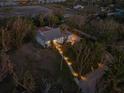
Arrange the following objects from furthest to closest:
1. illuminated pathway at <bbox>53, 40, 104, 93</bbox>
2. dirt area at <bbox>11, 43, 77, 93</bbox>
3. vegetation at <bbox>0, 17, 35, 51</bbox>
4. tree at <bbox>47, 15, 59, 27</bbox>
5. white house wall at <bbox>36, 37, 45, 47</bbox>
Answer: tree at <bbox>47, 15, 59, 27</bbox> < white house wall at <bbox>36, 37, 45, 47</bbox> < vegetation at <bbox>0, 17, 35, 51</bbox> < dirt area at <bbox>11, 43, 77, 93</bbox> < illuminated pathway at <bbox>53, 40, 104, 93</bbox>

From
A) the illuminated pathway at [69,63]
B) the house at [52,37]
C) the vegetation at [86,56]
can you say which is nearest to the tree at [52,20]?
the house at [52,37]

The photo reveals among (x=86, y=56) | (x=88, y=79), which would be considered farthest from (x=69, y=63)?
(x=88, y=79)

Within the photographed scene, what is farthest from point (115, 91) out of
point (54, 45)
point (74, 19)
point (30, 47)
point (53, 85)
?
point (74, 19)

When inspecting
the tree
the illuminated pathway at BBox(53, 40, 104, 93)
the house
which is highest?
the tree

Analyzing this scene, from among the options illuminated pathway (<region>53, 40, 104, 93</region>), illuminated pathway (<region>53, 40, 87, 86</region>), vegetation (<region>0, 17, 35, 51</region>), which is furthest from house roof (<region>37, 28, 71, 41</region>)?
illuminated pathway (<region>53, 40, 104, 93</region>)

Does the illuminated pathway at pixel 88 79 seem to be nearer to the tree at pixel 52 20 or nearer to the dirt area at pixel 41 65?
the dirt area at pixel 41 65

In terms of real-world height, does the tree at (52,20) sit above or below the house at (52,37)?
above

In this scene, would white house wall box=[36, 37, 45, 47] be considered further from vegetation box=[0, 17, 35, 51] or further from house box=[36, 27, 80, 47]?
vegetation box=[0, 17, 35, 51]
